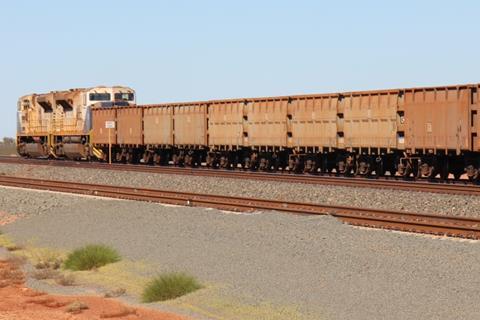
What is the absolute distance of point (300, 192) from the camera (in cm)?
2264

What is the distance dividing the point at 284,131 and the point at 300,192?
33.3ft

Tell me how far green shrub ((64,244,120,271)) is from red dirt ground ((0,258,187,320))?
3.83 feet

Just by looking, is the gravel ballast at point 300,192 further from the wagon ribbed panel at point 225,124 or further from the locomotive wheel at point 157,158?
the locomotive wheel at point 157,158

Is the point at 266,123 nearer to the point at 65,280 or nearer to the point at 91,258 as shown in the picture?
the point at 91,258

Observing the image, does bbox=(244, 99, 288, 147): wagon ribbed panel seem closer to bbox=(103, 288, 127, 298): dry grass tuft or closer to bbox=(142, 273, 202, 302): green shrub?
bbox=(103, 288, 127, 298): dry grass tuft

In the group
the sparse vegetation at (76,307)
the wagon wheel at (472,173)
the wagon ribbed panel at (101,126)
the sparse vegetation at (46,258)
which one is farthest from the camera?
the wagon ribbed panel at (101,126)

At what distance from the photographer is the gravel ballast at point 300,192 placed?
1888cm

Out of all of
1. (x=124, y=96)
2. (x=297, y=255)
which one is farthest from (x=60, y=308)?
(x=124, y=96)

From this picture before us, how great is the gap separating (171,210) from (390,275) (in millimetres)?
8357

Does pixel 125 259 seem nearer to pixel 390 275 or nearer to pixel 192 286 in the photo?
pixel 192 286

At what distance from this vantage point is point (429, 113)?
26.2 meters

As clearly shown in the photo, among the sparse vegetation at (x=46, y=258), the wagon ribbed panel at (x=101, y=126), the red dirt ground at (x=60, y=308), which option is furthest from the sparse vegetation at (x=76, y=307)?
the wagon ribbed panel at (x=101, y=126)

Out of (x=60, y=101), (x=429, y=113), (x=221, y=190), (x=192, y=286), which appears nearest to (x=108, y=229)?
(x=192, y=286)

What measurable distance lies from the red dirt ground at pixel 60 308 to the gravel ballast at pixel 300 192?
972 cm
